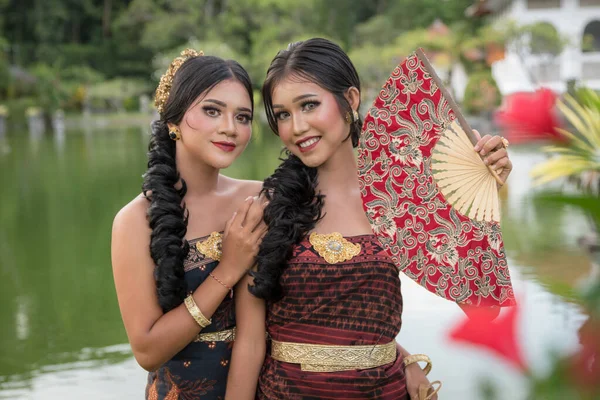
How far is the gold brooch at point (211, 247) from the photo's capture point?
1.75 m

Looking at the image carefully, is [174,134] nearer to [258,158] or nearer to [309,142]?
[309,142]

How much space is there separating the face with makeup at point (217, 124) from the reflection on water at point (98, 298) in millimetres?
591

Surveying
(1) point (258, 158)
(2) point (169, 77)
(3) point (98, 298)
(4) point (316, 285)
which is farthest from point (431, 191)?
(1) point (258, 158)

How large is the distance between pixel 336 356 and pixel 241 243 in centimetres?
30

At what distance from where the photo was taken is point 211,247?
1.76 metres

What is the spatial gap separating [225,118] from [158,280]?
0.37 metres

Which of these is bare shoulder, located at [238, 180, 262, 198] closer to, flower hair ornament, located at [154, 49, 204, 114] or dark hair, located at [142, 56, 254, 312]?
dark hair, located at [142, 56, 254, 312]

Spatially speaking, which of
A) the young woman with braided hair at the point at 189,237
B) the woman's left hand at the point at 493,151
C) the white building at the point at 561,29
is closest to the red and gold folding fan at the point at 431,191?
the woman's left hand at the point at 493,151

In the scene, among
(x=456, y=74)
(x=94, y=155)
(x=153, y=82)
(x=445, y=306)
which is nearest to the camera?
(x=445, y=306)

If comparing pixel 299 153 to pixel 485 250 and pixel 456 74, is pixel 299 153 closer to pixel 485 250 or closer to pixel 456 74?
pixel 485 250

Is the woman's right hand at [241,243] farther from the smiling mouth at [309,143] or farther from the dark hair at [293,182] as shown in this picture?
the smiling mouth at [309,143]

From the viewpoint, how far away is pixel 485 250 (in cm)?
156

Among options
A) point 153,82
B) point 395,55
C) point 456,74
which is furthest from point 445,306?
point 153,82

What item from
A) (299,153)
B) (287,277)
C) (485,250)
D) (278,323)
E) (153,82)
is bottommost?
(153,82)
